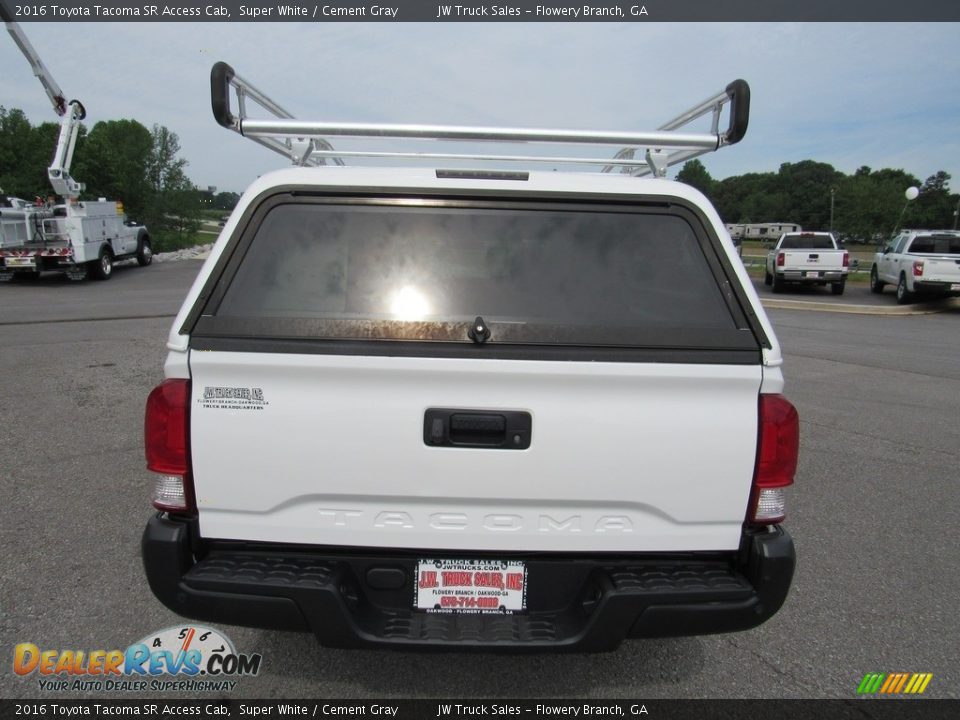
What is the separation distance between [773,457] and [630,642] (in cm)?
123

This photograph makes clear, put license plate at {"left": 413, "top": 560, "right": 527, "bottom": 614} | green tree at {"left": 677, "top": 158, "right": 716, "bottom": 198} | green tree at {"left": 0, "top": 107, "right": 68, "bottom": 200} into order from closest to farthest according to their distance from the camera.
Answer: license plate at {"left": 413, "top": 560, "right": 527, "bottom": 614} < green tree at {"left": 677, "top": 158, "right": 716, "bottom": 198} < green tree at {"left": 0, "top": 107, "right": 68, "bottom": 200}

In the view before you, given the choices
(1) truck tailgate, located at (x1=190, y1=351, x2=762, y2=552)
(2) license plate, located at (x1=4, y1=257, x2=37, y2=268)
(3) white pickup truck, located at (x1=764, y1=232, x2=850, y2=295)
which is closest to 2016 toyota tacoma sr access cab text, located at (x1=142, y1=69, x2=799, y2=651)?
(1) truck tailgate, located at (x1=190, y1=351, x2=762, y2=552)

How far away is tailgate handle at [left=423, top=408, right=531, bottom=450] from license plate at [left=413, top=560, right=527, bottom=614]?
1.43 feet

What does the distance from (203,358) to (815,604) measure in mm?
3063

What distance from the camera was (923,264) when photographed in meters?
16.2

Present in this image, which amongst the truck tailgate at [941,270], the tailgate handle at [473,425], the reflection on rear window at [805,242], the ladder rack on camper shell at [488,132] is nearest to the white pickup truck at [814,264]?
the reflection on rear window at [805,242]

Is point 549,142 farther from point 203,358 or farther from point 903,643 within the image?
point 903,643

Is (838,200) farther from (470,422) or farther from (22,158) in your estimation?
(470,422)

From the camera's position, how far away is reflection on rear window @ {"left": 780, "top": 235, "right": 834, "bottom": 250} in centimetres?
1991

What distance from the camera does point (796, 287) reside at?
71.6ft

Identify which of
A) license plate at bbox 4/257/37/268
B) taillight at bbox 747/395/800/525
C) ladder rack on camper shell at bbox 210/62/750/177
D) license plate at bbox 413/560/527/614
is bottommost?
license plate at bbox 413/560/527/614

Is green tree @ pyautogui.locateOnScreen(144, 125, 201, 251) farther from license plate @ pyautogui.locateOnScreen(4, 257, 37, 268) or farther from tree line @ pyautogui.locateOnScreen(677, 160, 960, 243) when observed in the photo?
tree line @ pyautogui.locateOnScreen(677, 160, 960, 243)

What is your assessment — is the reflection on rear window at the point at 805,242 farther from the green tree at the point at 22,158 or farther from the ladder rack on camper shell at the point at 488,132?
the green tree at the point at 22,158

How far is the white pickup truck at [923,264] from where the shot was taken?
16.1 metres
